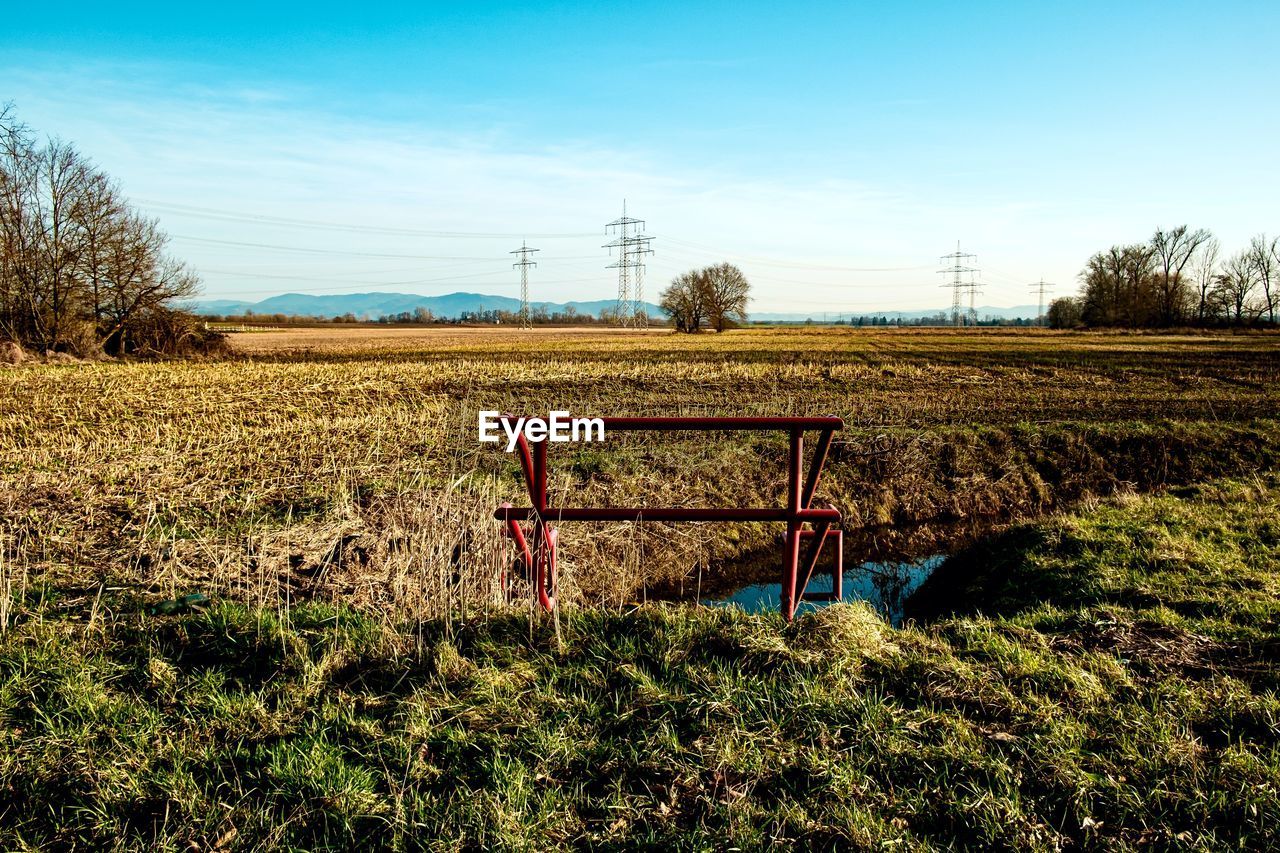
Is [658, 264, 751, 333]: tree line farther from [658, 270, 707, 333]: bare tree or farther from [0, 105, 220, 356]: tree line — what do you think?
[0, 105, 220, 356]: tree line

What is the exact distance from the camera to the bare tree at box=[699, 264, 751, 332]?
274 feet

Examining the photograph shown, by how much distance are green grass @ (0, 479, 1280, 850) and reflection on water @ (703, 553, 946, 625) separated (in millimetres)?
3366

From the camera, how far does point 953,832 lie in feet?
10.9

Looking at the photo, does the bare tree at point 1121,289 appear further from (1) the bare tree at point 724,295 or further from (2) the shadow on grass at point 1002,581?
(2) the shadow on grass at point 1002,581

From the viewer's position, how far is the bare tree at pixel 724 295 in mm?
83438

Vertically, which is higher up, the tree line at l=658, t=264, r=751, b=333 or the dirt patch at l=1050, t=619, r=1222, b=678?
the tree line at l=658, t=264, r=751, b=333

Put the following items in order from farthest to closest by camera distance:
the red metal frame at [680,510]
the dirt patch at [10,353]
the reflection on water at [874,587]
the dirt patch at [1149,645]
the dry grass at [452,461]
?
the dirt patch at [10,353], the reflection on water at [874,587], the dry grass at [452,461], the red metal frame at [680,510], the dirt patch at [1149,645]

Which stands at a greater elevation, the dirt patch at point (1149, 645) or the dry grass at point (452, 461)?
the dry grass at point (452, 461)

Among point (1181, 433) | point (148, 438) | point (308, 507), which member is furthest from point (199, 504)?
point (1181, 433)

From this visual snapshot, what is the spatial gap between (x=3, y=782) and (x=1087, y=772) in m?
5.44

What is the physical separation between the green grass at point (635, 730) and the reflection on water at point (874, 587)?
337 cm

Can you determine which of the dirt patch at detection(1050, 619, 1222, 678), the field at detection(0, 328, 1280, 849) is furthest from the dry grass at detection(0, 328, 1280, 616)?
the dirt patch at detection(1050, 619, 1222, 678)

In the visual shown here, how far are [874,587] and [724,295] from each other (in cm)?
7685

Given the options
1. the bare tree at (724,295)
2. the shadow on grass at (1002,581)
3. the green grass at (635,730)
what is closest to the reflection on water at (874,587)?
the shadow on grass at (1002,581)
